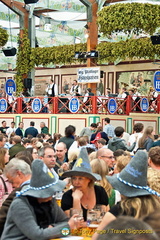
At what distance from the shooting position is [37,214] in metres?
3.49

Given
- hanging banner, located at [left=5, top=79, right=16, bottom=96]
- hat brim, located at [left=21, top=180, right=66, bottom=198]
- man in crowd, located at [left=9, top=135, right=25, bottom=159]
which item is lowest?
man in crowd, located at [left=9, top=135, right=25, bottom=159]

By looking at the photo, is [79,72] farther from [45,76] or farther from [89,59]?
[45,76]

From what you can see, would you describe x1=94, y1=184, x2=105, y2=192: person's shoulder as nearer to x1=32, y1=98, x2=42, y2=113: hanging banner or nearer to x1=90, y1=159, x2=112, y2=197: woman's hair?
x1=90, y1=159, x2=112, y2=197: woman's hair

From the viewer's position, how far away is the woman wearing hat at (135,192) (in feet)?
10.8

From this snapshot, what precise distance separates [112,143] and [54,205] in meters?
6.30

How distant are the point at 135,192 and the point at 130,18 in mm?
14721

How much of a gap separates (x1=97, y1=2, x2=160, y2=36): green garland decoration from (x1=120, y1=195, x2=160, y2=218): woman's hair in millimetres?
14629

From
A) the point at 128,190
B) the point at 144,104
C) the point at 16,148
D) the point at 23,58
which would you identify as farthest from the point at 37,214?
the point at 23,58

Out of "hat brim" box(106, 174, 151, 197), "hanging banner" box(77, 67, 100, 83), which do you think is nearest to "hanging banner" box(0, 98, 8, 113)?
"hanging banner" box(77, 67, 100, 83)

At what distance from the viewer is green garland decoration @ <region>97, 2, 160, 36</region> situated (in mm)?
17547

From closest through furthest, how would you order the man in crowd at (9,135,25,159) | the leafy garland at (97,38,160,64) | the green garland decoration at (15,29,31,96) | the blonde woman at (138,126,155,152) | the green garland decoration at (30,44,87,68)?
the man in crowd at (9,135,25,159), the blonde woman at (138,126,155,152), the leafy garland at (97,38,160,64), the green garland decoration at (30,44,87,68), the green garland decoration at (15,29,31,96)

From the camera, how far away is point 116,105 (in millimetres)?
19219

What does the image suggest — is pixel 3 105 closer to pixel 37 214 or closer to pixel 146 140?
pixel 146 140

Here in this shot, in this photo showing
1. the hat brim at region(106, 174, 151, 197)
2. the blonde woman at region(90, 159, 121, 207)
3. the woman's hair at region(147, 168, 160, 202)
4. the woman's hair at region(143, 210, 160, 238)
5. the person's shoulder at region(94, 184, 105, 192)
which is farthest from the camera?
the blonde woman at region(90, 159, 121, 207)
